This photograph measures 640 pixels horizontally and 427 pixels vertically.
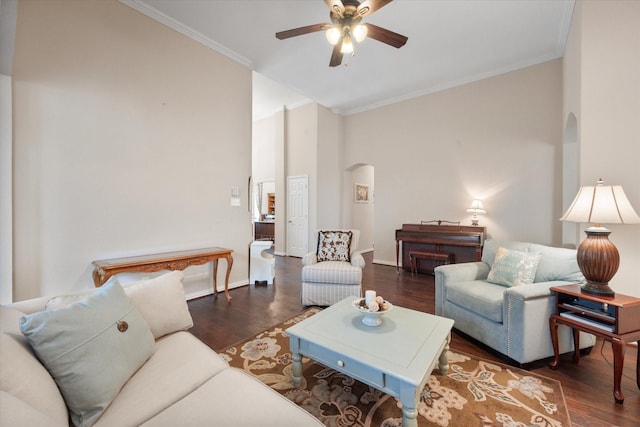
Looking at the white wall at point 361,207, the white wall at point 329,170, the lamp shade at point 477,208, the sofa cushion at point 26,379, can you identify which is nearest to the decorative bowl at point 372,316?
the sofa cushion at point 26,379

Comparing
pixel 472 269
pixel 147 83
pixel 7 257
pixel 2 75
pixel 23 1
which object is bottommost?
pixel 472 269

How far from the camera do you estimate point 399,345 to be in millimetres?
1509

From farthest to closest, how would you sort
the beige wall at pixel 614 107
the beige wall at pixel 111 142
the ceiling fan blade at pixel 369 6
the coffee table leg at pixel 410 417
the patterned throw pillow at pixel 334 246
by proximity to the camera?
the patterned throw pillow at pixel 334 246 → the beige wall at pixel 111 142 → the beige wall at pixel 614 107 → the ceiling fan blade at pixel 369 6 → the coffee table leg at pixel 410 417

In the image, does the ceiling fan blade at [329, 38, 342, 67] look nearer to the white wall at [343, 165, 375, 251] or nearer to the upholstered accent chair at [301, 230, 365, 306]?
the upholstered accent chair at [301, 230, 365, 306]

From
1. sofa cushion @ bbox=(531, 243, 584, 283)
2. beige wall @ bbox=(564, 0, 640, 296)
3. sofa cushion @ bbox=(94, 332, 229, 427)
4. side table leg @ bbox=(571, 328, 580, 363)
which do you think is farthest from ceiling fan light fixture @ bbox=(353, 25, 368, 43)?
side table leg @ bbox=(571, 328, 580, 363)

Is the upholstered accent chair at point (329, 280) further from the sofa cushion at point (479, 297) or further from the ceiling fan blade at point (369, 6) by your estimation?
the ceiling fan blade at point (369, 6)

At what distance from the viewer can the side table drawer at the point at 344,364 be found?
1359 mm

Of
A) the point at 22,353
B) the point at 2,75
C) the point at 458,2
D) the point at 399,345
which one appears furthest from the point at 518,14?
the point at 2,75

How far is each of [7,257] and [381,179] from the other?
5447mm

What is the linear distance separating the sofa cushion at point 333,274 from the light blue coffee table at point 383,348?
979 millimetres

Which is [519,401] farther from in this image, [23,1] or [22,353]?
[23,1]

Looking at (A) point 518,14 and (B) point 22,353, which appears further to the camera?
(A) point 518,14

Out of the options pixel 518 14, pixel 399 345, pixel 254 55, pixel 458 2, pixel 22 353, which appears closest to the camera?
pixel 22 353

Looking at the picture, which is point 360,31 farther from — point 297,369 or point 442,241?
point 442,241
